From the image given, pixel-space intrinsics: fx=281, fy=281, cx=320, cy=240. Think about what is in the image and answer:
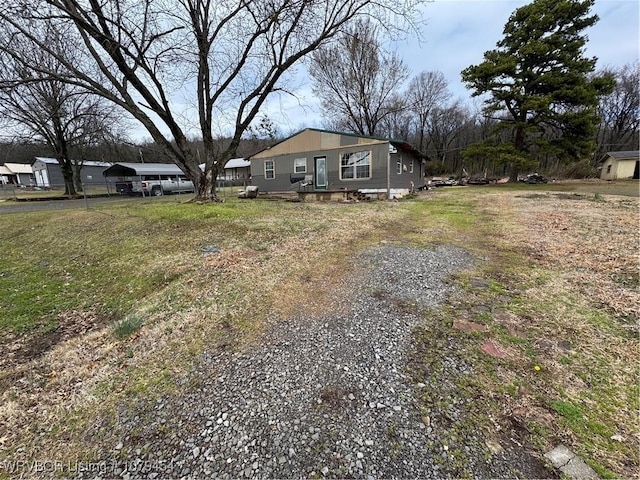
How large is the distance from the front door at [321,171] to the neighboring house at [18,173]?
164 ft

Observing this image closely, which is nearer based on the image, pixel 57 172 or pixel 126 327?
pixel 126 327

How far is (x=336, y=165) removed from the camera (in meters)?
13.8

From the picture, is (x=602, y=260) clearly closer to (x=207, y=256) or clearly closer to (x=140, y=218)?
(x=207, y=256)

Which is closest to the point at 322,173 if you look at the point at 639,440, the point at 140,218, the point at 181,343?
the point at 140,218

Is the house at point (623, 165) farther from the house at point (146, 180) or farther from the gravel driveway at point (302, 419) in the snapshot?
the house at point (146, 180)

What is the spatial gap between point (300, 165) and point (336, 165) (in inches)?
88.2

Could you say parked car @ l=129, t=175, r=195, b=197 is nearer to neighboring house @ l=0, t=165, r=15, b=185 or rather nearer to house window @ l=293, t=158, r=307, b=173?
house window @ l=293, t=158, r=307, b=173

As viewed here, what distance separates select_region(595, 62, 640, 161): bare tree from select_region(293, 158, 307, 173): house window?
3133 centimetres

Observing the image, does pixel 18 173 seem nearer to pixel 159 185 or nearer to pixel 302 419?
pixel 159 185

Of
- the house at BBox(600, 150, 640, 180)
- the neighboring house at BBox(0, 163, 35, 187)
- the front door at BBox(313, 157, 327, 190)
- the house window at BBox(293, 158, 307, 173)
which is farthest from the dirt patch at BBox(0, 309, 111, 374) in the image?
the neighboring house at BBox(0, 163, 35, 187)

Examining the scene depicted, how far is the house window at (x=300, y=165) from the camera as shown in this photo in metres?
14.8

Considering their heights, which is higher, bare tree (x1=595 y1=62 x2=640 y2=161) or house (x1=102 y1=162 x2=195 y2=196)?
bare tree (x1=595 y1=62 x2=640 y2=161)

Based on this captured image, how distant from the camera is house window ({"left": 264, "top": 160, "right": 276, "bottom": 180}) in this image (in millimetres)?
16188

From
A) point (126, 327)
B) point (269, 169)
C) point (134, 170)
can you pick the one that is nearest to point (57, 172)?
point (134, 170)
